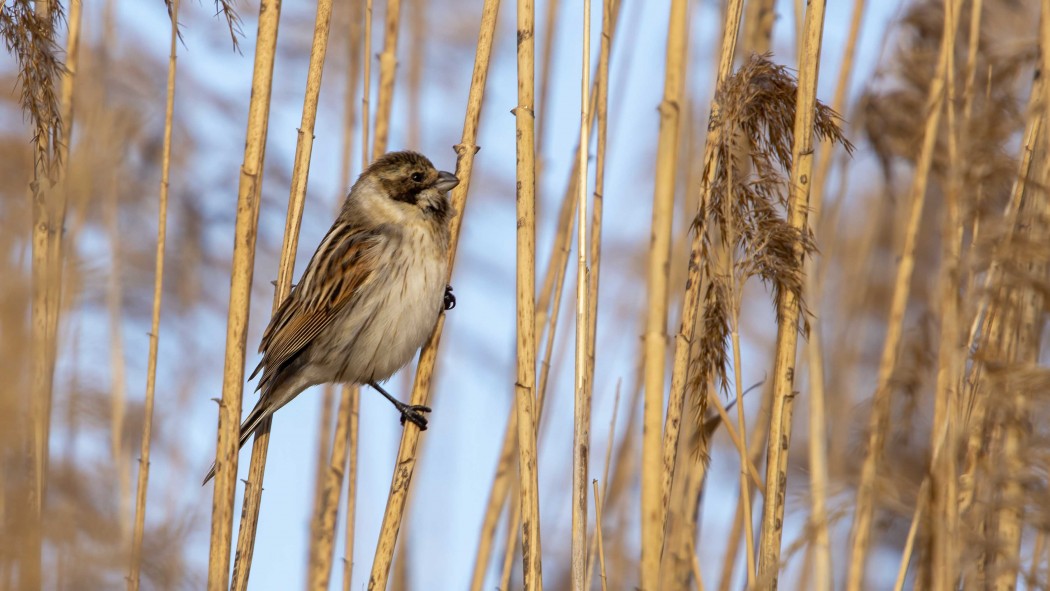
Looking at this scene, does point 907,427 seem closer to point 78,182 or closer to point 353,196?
point 353,196

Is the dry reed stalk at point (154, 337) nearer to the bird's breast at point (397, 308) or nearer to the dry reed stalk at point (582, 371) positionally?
the bird's breast at point (397, 308)

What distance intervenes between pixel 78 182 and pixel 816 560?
2029 millimetres

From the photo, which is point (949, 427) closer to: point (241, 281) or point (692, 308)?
point (692, 308)

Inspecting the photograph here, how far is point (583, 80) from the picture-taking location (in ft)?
8.78

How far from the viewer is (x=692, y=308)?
258 centimetres

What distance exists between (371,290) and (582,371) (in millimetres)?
1332

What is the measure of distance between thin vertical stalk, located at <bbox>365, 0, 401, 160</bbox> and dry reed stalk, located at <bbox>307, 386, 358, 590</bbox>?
0.84 meters

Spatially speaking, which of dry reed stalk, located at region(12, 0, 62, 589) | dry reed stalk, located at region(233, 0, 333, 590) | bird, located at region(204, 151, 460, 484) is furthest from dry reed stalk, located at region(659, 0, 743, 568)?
dry reed stalk, located at region(12, 0, 62, 589)

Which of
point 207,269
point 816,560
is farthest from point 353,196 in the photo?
point 816,560

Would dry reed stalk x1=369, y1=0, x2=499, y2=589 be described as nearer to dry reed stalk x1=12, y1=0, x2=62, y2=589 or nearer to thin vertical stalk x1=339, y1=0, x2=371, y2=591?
thin vertical stalk x1=339, y1=0, x2=371, y2=591

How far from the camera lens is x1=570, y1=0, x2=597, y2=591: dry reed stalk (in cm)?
257

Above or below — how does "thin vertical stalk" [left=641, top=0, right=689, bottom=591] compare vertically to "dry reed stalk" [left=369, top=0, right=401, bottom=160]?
below

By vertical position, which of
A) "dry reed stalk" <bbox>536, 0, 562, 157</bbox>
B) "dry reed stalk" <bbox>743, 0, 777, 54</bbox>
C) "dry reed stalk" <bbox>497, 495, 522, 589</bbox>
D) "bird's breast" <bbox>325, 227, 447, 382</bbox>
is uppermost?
"dry reed stalk" <bbox>743, 0, 777, 54</bbox>

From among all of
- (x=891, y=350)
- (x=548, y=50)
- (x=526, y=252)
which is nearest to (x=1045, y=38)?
(x=891, y=350)
